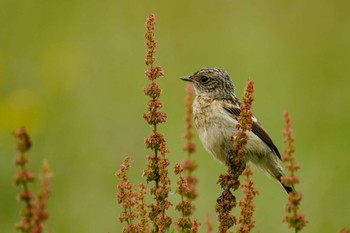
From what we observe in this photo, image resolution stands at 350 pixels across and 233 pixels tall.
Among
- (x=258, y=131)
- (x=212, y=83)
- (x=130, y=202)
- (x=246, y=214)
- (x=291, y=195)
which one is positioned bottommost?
(x=291, y=195)

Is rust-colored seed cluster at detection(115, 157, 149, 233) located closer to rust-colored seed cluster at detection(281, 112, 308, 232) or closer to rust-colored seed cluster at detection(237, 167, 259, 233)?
rust-colored seed cluster at detection(237, 167, 259, 233)

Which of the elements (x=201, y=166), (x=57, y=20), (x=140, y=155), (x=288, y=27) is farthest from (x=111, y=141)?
(x=288, y=27)

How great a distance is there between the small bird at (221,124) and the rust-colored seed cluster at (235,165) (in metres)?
1.70

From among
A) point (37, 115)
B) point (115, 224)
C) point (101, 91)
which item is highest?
point (101, 91)

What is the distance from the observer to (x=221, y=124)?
22.0 feet

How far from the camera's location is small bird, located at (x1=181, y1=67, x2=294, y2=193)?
21.9 feet

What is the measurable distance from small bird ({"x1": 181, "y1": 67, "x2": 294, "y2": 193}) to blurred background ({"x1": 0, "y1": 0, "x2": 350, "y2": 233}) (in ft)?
3.72

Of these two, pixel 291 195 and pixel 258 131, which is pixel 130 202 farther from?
pixel 258 131

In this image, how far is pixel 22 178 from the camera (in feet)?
9.79

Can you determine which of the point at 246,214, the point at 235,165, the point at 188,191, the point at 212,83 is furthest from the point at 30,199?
the point at 212,83

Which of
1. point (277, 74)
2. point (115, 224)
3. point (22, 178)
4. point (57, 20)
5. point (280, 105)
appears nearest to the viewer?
point (22, 178)

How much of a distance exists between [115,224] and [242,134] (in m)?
3.89

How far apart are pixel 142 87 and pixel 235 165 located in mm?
7767

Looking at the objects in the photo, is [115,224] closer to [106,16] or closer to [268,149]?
[268,149]
